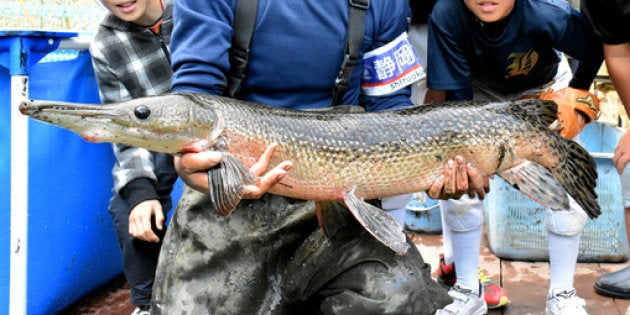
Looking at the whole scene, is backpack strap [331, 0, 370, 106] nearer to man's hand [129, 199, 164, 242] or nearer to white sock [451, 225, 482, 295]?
man's hand [129, 199, 164, 242]

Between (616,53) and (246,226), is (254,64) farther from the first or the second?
(616,53)

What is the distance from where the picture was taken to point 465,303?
362cm

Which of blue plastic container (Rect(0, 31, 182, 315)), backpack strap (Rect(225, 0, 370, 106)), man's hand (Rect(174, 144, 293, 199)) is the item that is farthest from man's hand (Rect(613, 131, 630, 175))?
blue plastic container (Rect(0, 31, 182, 315))

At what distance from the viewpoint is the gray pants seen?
264 centimetres

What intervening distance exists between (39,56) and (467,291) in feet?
7.37

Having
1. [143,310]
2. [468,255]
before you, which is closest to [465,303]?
[468,255]

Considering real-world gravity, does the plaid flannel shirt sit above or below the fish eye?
below

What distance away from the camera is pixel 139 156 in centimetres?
351

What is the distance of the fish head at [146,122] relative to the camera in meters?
2.18

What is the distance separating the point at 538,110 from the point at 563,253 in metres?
1.21

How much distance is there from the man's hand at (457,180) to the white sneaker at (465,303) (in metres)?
1.16

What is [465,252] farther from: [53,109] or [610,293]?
[53,109]

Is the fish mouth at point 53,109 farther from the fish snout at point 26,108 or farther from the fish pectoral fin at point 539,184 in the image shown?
the fish pectoral fin at point 539,184

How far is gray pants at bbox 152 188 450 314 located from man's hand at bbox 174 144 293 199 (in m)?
0.34
